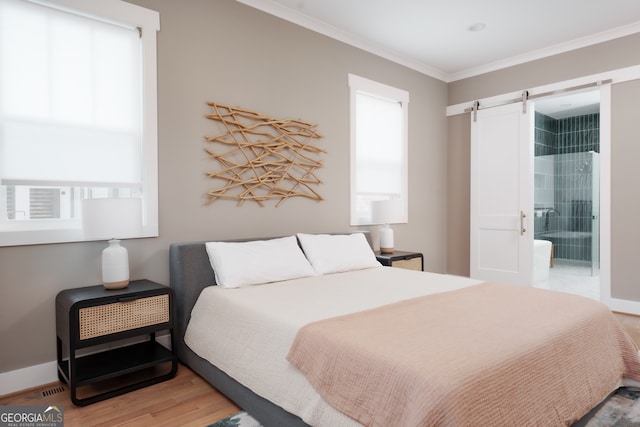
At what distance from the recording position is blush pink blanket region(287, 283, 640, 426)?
1.29 m

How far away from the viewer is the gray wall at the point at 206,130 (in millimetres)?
2400

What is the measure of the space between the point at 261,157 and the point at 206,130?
1.66ft

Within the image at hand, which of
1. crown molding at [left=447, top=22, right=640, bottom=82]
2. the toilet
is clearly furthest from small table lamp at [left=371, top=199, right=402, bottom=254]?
the toilet

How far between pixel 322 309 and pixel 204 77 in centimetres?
Result: 201

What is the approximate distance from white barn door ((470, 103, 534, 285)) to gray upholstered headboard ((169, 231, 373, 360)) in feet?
11.3

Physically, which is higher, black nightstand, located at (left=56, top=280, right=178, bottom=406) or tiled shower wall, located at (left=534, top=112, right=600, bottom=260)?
tiled shower wall, located at (left=534, top=112, right=600, bottom=260)

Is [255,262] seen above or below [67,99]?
below

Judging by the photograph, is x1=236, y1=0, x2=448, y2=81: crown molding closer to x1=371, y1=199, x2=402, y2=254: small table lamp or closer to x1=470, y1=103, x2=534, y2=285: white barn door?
x1=470, y1=103, x2=534, y2=285: white barn door

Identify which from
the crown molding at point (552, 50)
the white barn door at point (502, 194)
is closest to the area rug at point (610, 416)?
the white barn door at point (502, 194)

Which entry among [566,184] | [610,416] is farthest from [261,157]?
[566,184]

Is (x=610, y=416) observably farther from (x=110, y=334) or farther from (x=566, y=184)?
(x=566, y=184)

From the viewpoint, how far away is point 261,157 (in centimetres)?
338

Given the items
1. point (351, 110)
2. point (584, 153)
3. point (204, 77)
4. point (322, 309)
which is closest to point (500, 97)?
point (351, 110)

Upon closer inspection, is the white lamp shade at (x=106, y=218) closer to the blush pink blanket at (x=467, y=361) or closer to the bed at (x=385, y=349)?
the bed at (x=385, y=349)
